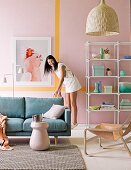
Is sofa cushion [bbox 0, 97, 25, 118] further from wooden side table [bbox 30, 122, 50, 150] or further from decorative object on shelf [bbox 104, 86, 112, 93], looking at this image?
decorative object on shelf [bbox 104, 86, 112, 93]

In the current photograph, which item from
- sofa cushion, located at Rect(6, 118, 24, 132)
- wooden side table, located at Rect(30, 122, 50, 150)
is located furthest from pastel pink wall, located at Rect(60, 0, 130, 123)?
wooden side table, located at Rect(30, 122, 50, 150)

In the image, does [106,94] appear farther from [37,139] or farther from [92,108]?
[37,139]

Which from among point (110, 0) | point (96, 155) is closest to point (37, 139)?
point (96, 155)

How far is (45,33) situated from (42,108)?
7.16ft

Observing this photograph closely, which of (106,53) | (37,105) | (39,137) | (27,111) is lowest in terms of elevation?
(39,137)

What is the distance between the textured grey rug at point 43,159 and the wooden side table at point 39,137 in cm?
9

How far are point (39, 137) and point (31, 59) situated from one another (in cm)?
285

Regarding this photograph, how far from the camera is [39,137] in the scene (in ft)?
16.7

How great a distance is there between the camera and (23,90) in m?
7.56

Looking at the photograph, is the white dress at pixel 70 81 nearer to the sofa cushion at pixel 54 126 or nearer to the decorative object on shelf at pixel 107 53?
the decorative object on shelf at pixel 107 53

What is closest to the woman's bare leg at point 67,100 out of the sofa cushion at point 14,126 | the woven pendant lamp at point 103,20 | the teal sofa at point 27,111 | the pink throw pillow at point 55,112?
the teal sofa at point 27,111

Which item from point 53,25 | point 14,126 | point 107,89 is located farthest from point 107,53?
point 14,126

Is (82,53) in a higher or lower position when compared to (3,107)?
higher

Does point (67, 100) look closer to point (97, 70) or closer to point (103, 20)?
point (97, 70)
